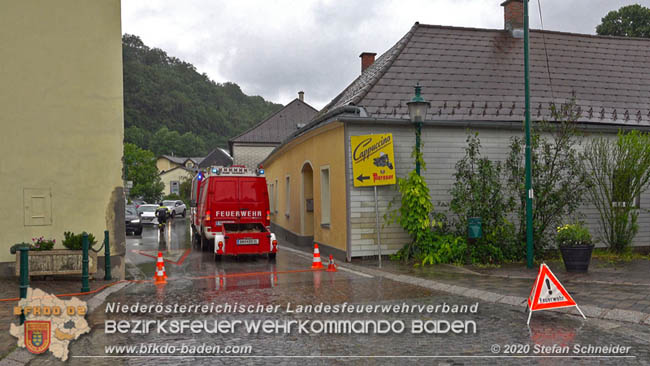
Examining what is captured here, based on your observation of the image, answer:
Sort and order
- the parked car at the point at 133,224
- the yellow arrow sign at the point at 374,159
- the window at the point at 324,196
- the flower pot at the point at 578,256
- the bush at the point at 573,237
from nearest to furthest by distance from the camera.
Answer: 1. the flower pot at the point at 578,256
2. the bush at the point at 573,237
3. the yellow arrow sign at the point at 374,159
4. the window at the point at 324,196
5. the parked car at the point at 133,224

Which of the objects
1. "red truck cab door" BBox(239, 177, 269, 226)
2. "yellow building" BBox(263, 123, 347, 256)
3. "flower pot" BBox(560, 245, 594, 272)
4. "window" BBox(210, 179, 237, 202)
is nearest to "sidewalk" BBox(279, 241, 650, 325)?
"flower pot" BBox(560, 245, 594, 272)

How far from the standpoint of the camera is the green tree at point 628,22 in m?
38.8

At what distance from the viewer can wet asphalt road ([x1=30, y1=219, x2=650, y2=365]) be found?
5.72 meters

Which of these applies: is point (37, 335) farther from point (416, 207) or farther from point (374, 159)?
point (374, 159)

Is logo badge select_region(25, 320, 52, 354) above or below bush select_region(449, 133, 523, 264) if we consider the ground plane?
below

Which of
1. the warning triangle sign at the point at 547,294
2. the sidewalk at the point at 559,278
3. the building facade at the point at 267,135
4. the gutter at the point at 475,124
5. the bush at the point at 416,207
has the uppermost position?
the building facade at the point at 267,135

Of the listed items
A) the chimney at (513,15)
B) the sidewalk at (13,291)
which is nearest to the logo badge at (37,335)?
the sidewalk at (13,291)

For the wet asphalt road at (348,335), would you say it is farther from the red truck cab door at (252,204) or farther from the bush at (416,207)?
the red truck cab door at (252,204)

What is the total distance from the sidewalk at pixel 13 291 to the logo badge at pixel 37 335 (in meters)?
0.17

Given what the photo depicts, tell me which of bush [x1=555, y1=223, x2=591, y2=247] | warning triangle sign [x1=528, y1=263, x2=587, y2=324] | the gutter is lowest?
warning triangle sign [x1=528, y1=263, x2=587, y2=324]

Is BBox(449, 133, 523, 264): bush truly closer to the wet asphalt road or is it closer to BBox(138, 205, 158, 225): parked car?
the wet asphalt road

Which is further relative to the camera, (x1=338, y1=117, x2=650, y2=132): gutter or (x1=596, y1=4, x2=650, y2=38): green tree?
(x1=596, y1=4, x2=650, y2=38): green tree

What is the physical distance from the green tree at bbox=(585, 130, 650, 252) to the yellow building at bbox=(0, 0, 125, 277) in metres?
11.8

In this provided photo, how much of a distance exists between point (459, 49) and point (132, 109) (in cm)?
9623
